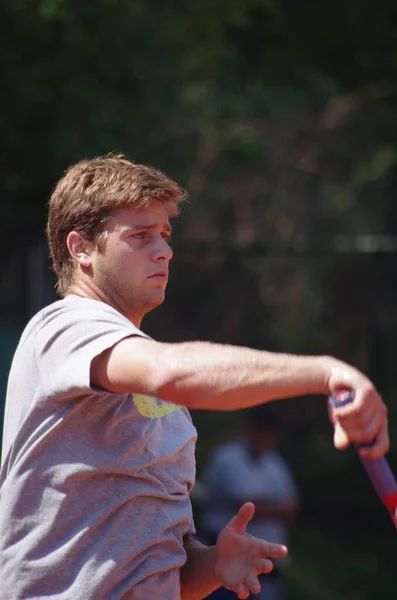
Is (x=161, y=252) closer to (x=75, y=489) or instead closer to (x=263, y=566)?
(x=75, y=489)

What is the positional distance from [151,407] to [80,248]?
1.40 feet

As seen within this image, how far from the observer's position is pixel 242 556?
Answer: 271 cm

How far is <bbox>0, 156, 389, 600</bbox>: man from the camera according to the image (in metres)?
2.34

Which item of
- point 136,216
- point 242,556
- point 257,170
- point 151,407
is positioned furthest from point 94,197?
point 257,170

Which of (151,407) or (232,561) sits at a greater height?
(151,407)

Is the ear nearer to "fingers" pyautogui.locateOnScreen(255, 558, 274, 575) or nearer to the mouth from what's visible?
the mouth

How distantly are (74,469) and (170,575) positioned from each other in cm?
38

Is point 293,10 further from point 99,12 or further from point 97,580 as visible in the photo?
point 97,580

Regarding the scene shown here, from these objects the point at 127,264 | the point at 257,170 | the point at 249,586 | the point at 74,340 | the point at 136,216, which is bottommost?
the point at 249,586

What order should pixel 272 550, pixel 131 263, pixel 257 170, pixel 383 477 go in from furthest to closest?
pixel 257 170, pixel 272 550, pixel 131 263, pixel 383 477

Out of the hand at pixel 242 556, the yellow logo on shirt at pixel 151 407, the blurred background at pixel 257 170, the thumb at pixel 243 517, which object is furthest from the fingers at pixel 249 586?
the blurred background at pixel 257 170

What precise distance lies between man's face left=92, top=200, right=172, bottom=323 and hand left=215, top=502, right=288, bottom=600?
0.58m

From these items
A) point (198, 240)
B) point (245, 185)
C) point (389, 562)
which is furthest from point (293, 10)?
point (389, 562)

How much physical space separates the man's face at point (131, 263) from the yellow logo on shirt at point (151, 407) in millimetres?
215
